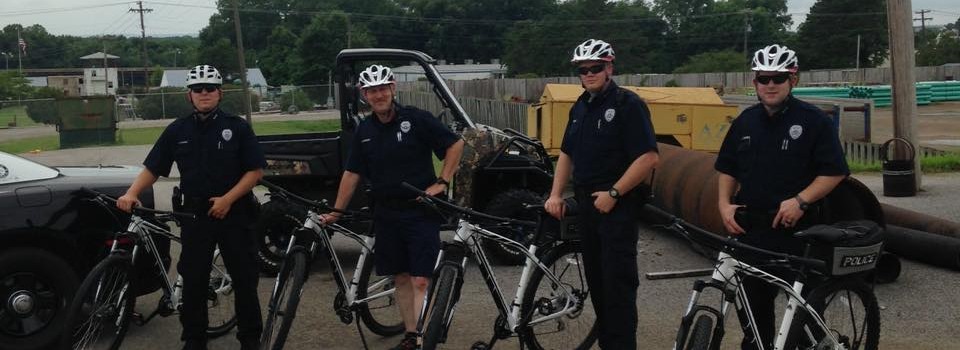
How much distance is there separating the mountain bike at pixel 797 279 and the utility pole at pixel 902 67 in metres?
9.34

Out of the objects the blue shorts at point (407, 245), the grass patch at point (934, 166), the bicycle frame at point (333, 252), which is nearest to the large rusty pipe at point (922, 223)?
the blue shorts at point (407, 245)

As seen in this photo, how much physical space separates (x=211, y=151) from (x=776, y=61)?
10.8 ft

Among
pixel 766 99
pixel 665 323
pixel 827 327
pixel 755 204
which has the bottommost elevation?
pixel 665 323

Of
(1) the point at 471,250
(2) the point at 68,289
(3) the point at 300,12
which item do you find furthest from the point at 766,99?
(3) the point at 300,12

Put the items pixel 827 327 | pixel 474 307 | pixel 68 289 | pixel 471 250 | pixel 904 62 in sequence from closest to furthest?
pixel 827 327
pixel 471 250
pixel 68 289
pixel 474 307
pixel 904 62

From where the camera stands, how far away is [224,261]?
240 inches

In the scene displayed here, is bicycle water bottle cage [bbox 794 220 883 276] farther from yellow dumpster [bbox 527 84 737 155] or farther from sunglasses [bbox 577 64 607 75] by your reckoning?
yellow dumpster [bbox 527 84 737 155]

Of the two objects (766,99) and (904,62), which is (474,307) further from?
(904,62)

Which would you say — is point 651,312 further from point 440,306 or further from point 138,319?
point 138,319

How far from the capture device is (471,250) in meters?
5.84

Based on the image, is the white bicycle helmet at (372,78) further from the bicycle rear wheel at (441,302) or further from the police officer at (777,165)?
the police officer at (777,165)

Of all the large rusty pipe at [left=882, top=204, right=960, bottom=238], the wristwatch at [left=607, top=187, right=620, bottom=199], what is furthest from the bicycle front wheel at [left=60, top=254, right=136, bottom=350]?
the large rusty pipe at [left=882, top=204, right=960, bottom=238]

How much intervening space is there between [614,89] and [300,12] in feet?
375

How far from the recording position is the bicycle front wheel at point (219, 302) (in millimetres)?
6695
